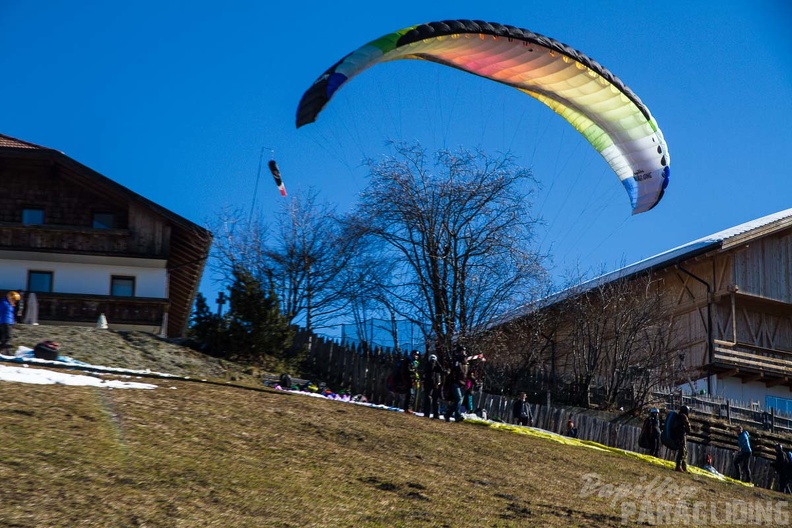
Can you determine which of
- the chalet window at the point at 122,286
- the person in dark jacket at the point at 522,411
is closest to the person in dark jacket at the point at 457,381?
the person in dark jacket at the point at 522,411

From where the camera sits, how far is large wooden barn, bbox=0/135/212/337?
29.4 meters

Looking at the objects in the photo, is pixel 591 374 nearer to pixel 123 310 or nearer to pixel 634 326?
pixel 634 326

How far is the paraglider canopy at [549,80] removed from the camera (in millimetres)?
22172

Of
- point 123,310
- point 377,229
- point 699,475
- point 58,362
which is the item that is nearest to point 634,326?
point 377,229

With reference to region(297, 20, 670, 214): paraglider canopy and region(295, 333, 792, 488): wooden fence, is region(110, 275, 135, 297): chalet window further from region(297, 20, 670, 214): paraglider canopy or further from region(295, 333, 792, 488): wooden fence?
region(297, 20, 670, 214): paraglider canopy

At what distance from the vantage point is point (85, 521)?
400 inches

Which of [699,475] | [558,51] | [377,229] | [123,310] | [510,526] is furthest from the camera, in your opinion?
[377,229]

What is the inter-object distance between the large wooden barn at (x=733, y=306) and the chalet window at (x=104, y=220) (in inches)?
589

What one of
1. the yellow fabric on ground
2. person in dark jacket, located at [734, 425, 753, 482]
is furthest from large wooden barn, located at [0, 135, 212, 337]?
person in dark jacket, located at [734, 425, 753, 482]

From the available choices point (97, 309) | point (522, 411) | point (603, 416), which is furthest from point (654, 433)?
point (97, 309)

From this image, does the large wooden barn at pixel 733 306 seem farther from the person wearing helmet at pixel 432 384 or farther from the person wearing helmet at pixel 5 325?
the person wearing helmet at pixel 5 325

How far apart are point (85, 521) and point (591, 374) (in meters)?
21.9

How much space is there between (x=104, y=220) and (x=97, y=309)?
284cm

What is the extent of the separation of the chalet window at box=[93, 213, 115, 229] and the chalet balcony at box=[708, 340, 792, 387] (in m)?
20.6
